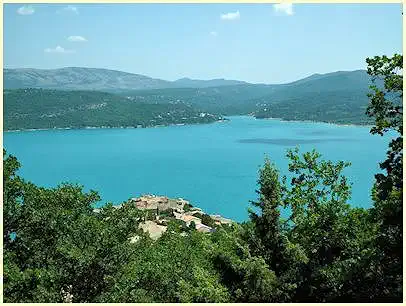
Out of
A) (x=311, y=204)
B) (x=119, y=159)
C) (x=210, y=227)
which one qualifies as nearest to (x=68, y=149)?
(x=119, y=159)

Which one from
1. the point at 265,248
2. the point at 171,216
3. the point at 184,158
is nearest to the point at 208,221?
the point at 171,216

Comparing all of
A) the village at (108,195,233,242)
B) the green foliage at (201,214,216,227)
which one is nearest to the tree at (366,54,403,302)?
the village at (108,195,233,242)

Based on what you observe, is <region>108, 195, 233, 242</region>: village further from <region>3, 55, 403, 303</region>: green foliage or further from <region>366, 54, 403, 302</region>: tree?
<region>366, 54, 403, 302</region>: tree

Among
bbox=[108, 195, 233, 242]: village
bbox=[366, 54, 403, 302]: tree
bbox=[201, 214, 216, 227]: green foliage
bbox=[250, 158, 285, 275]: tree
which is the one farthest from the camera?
bbox=[201, 214, 216, 227]: green foliage

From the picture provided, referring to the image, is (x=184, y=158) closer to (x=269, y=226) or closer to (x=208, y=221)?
(x=208, y=221)

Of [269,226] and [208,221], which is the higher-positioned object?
[269,226]

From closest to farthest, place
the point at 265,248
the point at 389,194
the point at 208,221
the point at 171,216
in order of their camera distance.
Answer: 1. the point at 389,194
2. the point at 265,248
3. the point at 208,221
4. the point at 171,216

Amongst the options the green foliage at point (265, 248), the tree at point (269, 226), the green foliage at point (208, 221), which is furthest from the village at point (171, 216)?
the tree at point (269, 226)

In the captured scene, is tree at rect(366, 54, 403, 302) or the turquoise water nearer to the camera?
tree at rect(366, 54, 403, 302)
